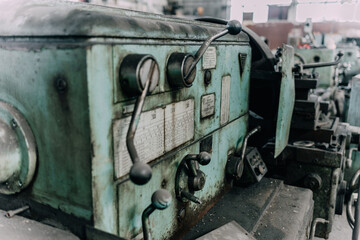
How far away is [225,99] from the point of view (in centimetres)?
150

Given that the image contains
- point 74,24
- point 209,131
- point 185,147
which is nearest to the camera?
point 74,24

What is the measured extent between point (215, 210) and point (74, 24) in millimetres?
1046

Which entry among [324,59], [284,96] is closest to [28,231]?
[284,96]

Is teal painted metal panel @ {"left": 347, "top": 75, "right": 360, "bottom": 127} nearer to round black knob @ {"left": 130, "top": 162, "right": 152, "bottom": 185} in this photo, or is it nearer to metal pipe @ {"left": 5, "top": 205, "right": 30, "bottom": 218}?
round black knob @ {"left": 130, "top": 162, "right": 152, "bottom": 185}

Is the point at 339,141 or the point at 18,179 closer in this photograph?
the point at 18,179

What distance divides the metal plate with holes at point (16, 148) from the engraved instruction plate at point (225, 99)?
0.87 m

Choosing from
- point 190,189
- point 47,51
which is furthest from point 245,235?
point 47,51

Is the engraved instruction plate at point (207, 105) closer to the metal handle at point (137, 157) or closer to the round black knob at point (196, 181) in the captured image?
the round black knob at point (196, 181)

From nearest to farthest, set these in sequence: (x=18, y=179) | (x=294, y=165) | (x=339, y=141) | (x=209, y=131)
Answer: (x=18, y=179) → (x=209, y=131) → (x=294, y=165) → (x=339, y=141)

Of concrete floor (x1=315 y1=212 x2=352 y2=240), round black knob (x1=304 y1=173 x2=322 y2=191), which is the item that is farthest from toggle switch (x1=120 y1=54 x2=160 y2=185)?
concrete floor (x1=315 y1=212 x2=352 y2=240)

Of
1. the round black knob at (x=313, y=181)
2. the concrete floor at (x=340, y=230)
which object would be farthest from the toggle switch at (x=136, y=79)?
the concrete floor at (x=340, y=230)

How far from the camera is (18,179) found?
849mm

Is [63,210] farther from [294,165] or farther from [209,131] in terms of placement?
[294,165]

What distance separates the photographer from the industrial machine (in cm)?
75
